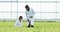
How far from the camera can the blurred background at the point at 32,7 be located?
2820 cm

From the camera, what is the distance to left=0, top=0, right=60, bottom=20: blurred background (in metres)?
28.2

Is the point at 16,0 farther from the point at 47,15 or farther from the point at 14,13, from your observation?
the point at 47,15

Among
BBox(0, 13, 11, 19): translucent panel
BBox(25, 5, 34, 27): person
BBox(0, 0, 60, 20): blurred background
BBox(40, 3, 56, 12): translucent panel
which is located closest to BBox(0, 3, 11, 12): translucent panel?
BBox(0, 0, 60, 20): blurred background

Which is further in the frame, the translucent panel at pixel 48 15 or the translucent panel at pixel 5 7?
the translucent panel at pixel 5 7

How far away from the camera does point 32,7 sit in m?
28.1

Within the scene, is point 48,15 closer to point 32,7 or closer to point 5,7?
point 32,7

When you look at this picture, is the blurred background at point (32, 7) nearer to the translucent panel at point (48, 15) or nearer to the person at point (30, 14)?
the translucent panel at point (48, 15)

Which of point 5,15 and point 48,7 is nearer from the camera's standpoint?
point 5,15

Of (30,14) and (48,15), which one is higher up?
(30,14)

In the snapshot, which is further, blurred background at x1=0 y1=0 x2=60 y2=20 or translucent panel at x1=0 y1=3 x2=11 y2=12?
translucent panel at x1=0 y1=3 x2=11 y2=12

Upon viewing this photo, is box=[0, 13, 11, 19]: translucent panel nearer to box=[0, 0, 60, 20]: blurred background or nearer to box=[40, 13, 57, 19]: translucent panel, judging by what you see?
box=[0, 0, 60, 20]: blurred background

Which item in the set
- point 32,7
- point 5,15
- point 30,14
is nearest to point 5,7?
point 5,15

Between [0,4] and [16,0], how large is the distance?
6.35 ft

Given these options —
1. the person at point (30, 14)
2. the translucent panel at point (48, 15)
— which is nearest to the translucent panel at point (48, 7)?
the translucent panel at point (48, 15)
